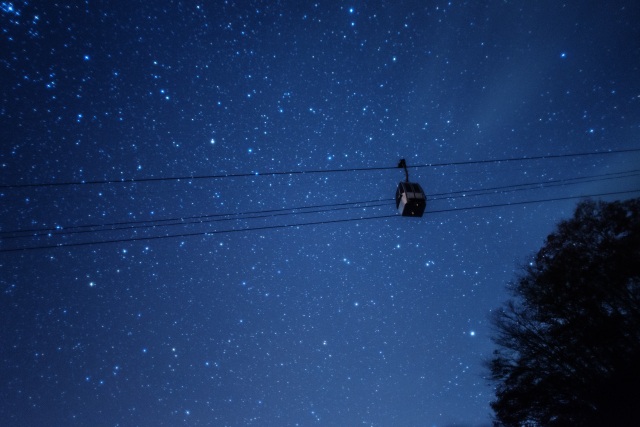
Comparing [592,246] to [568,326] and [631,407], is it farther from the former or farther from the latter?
[631,407]

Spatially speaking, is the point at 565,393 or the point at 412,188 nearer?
the point at 412,188

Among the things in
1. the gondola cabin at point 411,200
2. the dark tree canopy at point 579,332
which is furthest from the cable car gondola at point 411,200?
the dark tree canopy at point 579,332

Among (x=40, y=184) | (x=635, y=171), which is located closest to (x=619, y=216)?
(x=635, y=171)

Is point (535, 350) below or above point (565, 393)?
above

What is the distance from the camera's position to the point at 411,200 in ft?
16.0

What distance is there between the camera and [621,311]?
379 inches

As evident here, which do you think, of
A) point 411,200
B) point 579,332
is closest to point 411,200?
point 411,200

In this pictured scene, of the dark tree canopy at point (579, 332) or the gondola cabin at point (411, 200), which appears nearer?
the gondola cabin at point (411, 200)

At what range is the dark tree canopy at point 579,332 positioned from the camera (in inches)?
363

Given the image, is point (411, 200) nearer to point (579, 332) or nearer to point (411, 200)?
point (411, 200)

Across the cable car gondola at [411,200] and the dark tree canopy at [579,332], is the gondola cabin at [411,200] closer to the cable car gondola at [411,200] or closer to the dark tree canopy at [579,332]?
the cable car gondola at [411,200]

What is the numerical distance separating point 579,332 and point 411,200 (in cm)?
1043

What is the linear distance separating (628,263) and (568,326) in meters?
3.02

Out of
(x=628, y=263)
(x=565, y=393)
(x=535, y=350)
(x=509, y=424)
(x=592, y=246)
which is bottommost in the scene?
(x=509, y=424)
